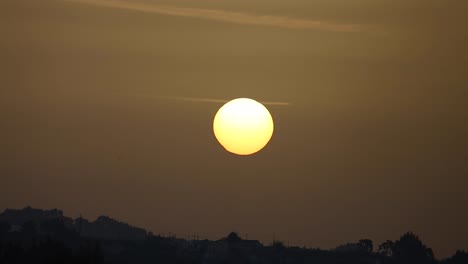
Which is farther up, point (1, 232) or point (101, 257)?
point (1, 232)

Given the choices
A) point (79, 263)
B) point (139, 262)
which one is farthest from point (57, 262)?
point (139, 262)

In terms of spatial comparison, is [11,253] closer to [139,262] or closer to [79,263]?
[79,263]

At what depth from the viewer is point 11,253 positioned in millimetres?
132625

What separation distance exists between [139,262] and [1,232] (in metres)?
15.8

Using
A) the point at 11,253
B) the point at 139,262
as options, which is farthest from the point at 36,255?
the point at 139,262

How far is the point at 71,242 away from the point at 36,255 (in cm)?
6617

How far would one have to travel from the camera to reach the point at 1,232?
19362cm

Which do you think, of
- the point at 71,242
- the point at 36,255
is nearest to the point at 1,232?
the point at 71,242

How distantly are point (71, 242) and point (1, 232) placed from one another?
9.27 meters

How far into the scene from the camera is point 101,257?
133 metres

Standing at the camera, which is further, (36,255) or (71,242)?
(71,242)

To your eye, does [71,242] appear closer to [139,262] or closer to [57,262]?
[139,262]

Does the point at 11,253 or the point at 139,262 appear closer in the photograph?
the point at 11,253

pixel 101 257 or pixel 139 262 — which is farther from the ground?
pixel 139 262
